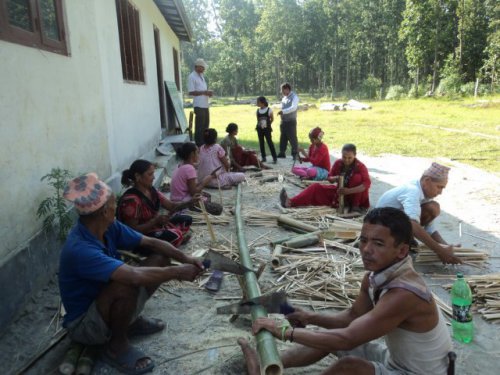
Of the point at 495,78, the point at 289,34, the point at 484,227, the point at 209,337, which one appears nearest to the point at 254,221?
the point at 209,337

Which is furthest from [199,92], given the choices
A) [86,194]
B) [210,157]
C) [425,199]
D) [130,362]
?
[130,362]

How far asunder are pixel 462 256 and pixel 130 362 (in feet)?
10.4

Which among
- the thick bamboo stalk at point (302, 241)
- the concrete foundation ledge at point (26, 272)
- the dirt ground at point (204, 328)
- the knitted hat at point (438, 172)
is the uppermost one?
the knitted hat at point (438, 172)

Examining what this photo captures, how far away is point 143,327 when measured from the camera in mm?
2785

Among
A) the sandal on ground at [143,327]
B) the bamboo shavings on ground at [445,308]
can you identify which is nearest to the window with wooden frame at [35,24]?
the sandal on ground at [143,327]

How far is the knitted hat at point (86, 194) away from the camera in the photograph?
7.31 feet

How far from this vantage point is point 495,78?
24625 millimetres

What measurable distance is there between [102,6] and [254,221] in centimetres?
365

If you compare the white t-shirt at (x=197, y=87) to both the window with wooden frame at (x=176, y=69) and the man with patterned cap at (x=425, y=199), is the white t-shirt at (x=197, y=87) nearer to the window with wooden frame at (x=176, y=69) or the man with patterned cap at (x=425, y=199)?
the man with patterned cap at (x=425, y=199)

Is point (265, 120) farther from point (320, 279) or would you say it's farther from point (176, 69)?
point (176, 69)

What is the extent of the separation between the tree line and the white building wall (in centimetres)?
2492

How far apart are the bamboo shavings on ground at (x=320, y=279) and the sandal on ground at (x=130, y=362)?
131cm

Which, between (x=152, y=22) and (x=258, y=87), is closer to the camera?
(x=152, y=22)

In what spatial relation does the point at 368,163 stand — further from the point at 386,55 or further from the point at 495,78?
the point at 386,55
